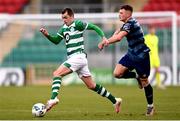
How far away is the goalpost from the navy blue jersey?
14041mm

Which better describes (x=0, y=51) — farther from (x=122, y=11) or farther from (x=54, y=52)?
(x=122, y=11)

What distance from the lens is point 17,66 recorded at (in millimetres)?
29188

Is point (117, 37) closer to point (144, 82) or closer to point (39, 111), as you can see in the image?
point (144, 82)

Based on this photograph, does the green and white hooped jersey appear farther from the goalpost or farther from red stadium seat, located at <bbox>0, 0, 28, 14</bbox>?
red stadium seat, located at <bbox>0, 0, 28, 14</bbox>

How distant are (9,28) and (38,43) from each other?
143cm

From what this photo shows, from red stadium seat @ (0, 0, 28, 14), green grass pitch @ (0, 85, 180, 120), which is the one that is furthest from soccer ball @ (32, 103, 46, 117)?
red stadium seat @ (0, 0, 28, 14)

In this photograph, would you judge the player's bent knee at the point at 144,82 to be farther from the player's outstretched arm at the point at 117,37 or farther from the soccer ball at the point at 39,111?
the soccer ball at the point at 39,111

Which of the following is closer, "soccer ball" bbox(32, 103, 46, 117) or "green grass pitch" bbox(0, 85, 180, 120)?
"green grass pitch" bbox(0, 85, 180, 120)

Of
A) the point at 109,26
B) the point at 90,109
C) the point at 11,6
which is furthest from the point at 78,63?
the point at 11,6

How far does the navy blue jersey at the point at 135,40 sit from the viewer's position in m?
13.3

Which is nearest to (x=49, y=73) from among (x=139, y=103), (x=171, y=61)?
(x=171, y=61)

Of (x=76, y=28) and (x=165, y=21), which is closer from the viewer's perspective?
(x=76, y=28)

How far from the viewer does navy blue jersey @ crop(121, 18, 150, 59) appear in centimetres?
1326

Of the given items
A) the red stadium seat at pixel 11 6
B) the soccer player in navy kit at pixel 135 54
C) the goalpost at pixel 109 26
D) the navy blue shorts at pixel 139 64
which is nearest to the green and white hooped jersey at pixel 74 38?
the soccer player in navy kit at pixel 135 54
